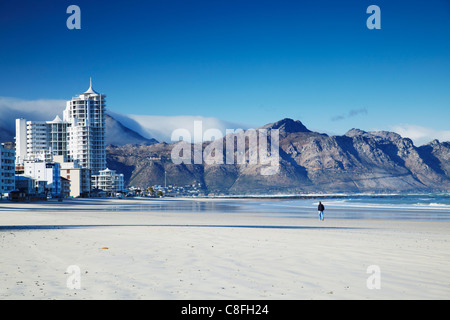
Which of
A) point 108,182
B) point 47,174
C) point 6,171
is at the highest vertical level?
point 6,171

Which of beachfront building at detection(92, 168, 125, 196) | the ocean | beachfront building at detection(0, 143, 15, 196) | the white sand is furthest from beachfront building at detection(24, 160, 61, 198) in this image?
the white sand

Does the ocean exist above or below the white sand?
below

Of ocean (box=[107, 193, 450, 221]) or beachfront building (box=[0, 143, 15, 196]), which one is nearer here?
ocean (box=[107, 193, 450, 221])

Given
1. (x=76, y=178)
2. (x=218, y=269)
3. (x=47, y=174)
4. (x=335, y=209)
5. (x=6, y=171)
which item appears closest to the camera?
(x=218, y=269)

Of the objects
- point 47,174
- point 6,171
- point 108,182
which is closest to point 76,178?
point 108,182

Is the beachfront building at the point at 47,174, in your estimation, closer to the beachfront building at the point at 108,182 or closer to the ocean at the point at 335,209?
the beachfront building at the point at 108,182

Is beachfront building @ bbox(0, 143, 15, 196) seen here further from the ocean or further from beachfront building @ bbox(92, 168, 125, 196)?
beachfront building @ bbox(92, 168, 125, 196)

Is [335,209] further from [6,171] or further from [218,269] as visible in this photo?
[6,171]

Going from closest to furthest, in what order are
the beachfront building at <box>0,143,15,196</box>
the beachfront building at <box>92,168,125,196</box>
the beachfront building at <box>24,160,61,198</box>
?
the beachfront building at <box>0,143,15,196</box> → the beachfront building at <box>24,160,61,198</box> → the beachfront building at <box>92,168,125,196</box>

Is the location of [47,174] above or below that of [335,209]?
above

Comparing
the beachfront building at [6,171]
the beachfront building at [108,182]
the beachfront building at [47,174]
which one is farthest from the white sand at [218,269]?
the beachfront building at [108,182]
